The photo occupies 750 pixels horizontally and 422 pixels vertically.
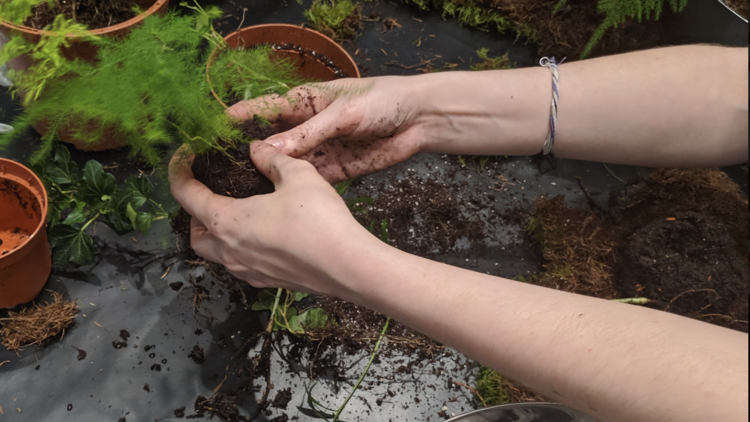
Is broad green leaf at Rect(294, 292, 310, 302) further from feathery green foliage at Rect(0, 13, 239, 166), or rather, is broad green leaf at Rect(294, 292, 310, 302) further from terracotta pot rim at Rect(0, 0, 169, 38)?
terracotta pot rim at Rect(0, 0, 169, 38)

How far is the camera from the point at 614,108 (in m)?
1.04

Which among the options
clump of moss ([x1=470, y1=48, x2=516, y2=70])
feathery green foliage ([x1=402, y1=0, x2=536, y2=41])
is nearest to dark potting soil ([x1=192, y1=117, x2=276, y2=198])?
clump of moss ([x1=470, y1=48, x2=516, y2=70])

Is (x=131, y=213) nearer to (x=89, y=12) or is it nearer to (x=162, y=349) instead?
(x=162, y=349)

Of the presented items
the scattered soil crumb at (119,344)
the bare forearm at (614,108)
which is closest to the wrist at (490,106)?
the bare forearm at (614,108)

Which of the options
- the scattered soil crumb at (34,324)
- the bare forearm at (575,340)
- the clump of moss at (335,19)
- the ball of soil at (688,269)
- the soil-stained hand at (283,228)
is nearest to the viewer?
the bare forearm at (575,340)

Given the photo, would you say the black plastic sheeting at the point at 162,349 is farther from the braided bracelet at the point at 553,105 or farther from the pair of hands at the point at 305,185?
the braided bracelet at the point at 553,105

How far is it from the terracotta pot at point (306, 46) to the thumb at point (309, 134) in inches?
16.0

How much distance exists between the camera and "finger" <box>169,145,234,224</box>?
891 millimetres

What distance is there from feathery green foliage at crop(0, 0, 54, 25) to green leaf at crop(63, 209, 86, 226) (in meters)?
0.46

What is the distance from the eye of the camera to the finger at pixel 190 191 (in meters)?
0.89

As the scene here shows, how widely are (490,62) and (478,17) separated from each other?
0.23 meters

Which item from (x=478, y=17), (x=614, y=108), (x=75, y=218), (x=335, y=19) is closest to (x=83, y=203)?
(x=75, y=218)

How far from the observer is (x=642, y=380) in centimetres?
60

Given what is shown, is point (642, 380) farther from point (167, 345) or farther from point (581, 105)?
point (167, 345)
